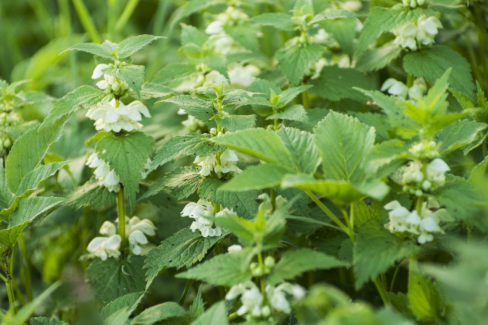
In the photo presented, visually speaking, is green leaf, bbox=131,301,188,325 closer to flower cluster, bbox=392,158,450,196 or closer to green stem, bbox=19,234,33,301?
flower cluster, bbox=392,158,450,196

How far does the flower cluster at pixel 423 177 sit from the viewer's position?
1178 mm

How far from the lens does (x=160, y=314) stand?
1.26 meters

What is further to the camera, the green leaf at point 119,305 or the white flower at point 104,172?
the white flower at point 104,172

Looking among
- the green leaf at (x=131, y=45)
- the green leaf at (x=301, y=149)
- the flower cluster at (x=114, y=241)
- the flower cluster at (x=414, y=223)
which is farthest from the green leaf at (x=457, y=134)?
the flower cluster at (x=114, y=241)

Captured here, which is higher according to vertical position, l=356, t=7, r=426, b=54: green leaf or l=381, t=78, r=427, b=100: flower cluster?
l=356, t=7, r=426, b=54: green leaf

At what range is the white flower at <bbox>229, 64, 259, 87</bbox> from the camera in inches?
81.6

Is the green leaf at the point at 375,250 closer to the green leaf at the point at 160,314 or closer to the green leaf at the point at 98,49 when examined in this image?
the green leaf at the point at 160,314

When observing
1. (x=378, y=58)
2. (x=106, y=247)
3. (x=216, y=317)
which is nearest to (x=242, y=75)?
(x=378, y=58)

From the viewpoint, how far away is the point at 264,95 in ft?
5.49

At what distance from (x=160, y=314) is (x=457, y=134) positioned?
0.80 metres

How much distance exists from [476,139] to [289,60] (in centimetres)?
62

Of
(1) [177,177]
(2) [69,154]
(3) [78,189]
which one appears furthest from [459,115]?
(2) [69,154]

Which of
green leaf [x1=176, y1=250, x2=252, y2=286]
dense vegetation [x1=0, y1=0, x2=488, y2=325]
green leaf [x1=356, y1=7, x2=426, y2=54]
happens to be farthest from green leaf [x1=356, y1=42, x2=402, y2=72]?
green leaf [x1=176, y1=250, x2=252, y2=286]

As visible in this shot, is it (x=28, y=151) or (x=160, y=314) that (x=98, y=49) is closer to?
(x=28, y=151)
